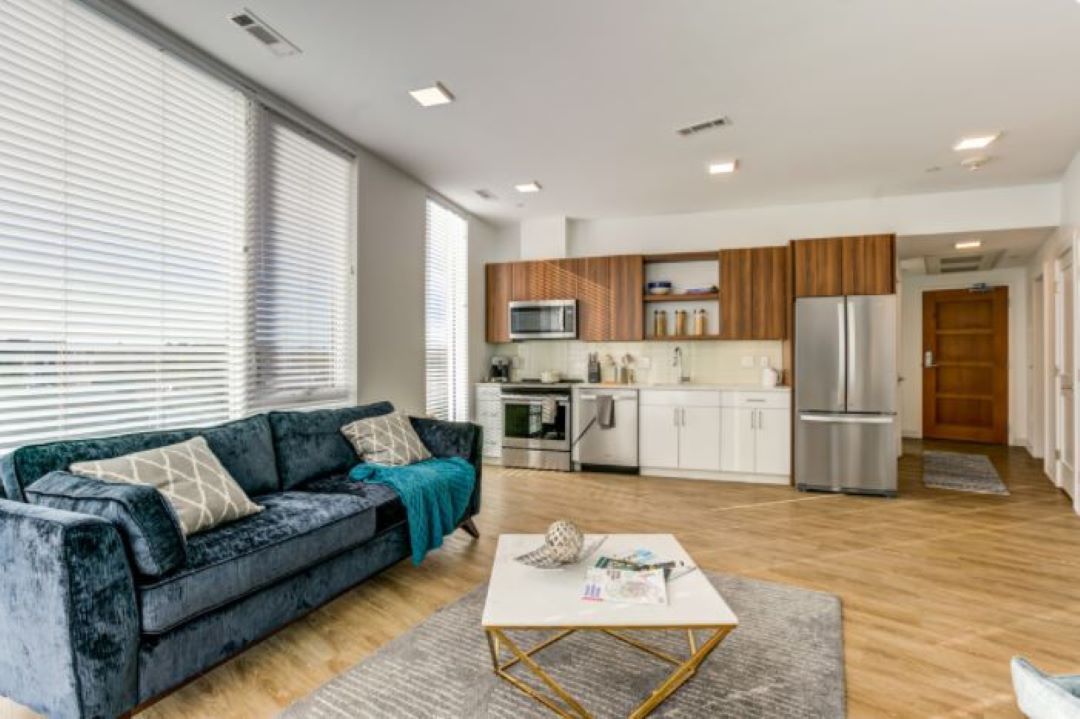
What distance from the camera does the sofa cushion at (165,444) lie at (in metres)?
1.95

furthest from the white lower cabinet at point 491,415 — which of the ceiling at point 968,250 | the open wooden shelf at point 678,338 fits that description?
Answer: the ceiling at point 968,250

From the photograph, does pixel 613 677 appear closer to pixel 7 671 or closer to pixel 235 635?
pixel 235 635

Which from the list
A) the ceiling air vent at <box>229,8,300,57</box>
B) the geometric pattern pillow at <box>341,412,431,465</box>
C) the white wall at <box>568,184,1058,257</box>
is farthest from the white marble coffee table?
the white wall at <box>568,184,1058,257</box>

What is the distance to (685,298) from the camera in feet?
18.7

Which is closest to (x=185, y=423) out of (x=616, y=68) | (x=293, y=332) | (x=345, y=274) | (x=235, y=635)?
(x=293, y=332)

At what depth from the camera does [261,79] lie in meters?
Answer: 3.19

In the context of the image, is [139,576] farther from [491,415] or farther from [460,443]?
[491,415]

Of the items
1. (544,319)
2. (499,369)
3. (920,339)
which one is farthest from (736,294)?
(920,339)

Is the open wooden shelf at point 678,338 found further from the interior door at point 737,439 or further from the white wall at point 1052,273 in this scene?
the white wall at point 1052,273

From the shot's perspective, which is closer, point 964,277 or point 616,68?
point 616,68

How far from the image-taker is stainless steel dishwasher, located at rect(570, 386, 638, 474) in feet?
18.3

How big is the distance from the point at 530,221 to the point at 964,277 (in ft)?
21.0

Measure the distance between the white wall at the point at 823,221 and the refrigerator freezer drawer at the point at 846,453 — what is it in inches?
78.2

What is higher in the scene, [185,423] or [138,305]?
[138,305]
